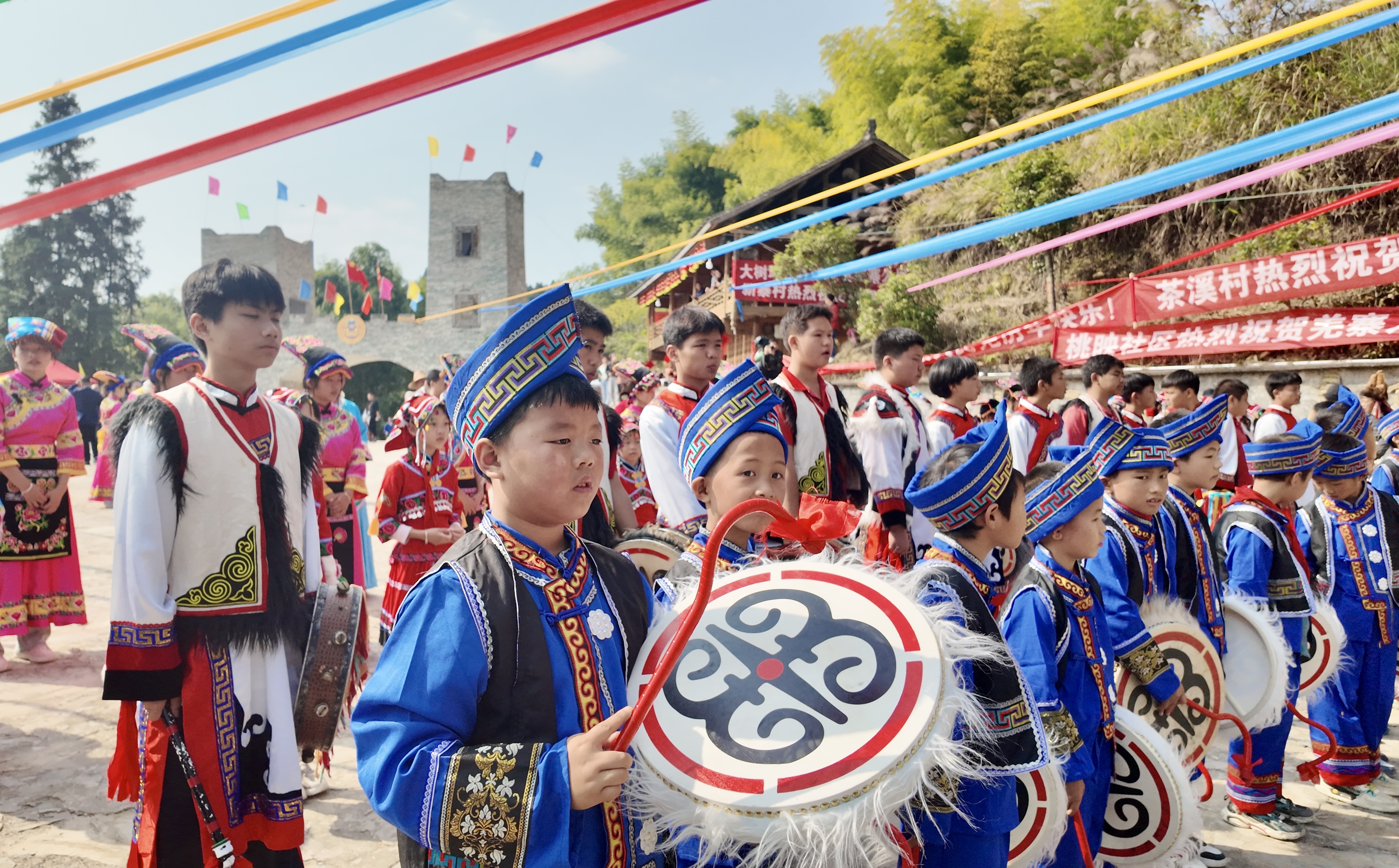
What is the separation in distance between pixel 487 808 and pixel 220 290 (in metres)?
2.06

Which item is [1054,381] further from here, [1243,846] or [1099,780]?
[1099,780]

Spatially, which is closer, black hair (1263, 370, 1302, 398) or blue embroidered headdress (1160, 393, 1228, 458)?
blue embroidered headdress (1160, 393, 1228, 458)

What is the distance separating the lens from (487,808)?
49.3 inches

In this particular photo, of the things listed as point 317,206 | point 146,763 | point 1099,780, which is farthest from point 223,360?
point 317,206

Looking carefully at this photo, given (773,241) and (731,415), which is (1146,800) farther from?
(773,241)

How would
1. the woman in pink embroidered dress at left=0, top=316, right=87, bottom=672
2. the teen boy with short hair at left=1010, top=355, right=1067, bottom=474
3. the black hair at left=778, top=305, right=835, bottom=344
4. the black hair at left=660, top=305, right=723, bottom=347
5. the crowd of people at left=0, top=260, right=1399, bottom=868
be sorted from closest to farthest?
the crowd of people at left=0, top=260, right=1399, bottom=868, the black hair at left=660, top=305, right=723, bottom=347, the black hair at left=778, top=305, right=835, bottom=344, the woman in pink embroidered dress at left=0, top=316, right=87, bottom=672, the teen boy with short hair at left=1010, top=355, right=1067, bottom=474

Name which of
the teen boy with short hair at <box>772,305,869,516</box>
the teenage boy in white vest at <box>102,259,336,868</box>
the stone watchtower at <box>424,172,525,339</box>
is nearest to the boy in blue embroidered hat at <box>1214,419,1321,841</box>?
the teen boy with short hair at <box>772,305,869,516</box>

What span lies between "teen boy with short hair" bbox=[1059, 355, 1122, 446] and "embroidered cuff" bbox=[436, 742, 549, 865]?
6.49 m

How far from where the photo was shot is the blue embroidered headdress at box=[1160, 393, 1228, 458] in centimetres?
388

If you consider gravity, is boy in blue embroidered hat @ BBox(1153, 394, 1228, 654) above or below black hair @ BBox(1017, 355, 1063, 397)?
below

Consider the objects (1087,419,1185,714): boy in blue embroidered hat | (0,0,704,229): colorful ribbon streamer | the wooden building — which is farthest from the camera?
the wooden building

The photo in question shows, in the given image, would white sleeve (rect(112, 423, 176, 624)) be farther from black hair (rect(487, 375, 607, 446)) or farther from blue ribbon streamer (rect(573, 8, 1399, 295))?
blue ribbon streamer (rect(573, 8, 1399, 295))

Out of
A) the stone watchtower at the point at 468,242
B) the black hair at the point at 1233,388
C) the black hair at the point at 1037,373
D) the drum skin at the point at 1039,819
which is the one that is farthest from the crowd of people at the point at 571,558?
the stone watchtower at the point at 468,242

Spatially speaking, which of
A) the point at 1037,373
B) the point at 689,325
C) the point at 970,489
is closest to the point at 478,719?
the point at 970,489
